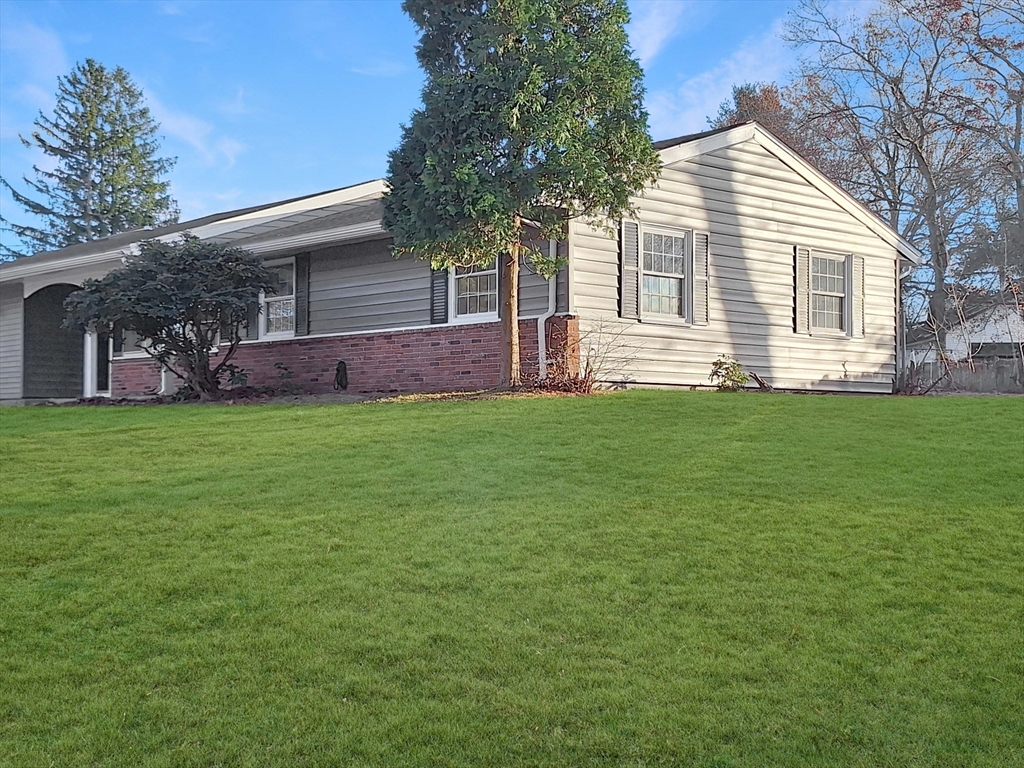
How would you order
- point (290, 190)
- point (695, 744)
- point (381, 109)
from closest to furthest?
point (695, 744) < point (381, 109) < point (290, 190)

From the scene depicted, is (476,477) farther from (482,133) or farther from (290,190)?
(290,190)

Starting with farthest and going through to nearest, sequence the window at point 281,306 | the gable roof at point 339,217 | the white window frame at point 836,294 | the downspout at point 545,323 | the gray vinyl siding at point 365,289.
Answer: the window at point 281,306
the white window frame at point 836,294
the gray vinyl siding at point 365,289
the gable roof at point 339,217
the downspout at point 545,323

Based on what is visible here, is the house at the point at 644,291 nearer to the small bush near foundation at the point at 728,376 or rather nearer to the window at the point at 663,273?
the window at the point at 663,273

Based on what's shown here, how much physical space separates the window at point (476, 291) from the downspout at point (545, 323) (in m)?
0.96

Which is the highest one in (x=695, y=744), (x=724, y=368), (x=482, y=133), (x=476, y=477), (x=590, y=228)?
→ (x=482, y=133)

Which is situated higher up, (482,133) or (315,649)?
(482,133)

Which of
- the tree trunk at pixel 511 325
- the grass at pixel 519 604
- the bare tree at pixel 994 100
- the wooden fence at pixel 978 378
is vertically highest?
the bare tree at pixel 994 100

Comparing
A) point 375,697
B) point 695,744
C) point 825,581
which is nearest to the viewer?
point 695,744

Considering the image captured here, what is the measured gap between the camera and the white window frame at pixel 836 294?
14953 millimetres

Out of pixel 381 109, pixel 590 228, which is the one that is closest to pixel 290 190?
pixel 381 109

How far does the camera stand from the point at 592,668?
393 cm

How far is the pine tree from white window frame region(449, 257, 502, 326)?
3549cm

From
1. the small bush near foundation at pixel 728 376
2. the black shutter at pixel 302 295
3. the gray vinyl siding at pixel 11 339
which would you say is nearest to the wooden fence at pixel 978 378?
the small bush near foundation at pixel 728 376

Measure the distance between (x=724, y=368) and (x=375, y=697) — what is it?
33.9 ft
